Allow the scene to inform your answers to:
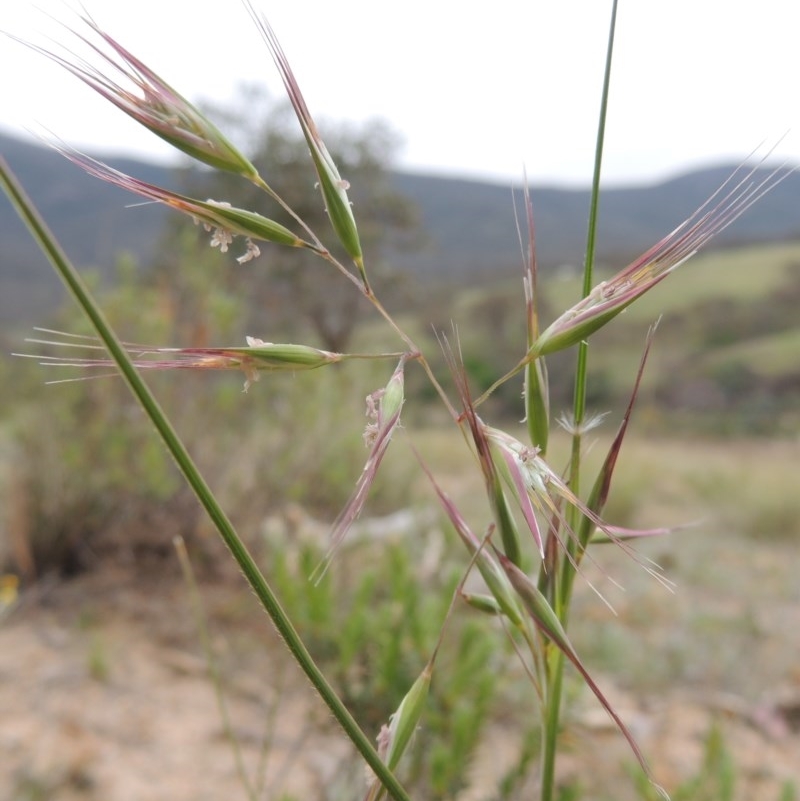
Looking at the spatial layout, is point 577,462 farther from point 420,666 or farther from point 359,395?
point 359,395

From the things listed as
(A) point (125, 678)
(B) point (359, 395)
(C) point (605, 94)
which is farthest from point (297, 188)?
(C) point (605, 94)

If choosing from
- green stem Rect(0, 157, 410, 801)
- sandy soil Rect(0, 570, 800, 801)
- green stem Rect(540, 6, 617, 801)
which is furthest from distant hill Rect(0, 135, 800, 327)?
green stem Rect(0, 157, 410, 801)

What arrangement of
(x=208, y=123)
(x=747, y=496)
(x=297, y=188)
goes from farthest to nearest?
(x=297, y=188) < (x=747, y=496) < (x=208, y=123)

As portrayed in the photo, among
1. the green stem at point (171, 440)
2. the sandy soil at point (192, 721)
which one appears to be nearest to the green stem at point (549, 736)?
the green stem at point (171, 440)

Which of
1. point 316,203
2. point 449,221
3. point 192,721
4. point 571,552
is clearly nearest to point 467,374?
point 571,552

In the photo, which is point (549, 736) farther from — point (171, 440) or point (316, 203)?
point (316, 203)

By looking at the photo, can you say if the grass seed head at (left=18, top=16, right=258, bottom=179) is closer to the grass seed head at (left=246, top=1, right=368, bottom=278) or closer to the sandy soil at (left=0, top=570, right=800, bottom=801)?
the grass seed head at (left=246, top=1, right=368, bottom=278)

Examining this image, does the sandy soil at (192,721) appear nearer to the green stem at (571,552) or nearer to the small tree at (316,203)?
the green stem at (571,552)
